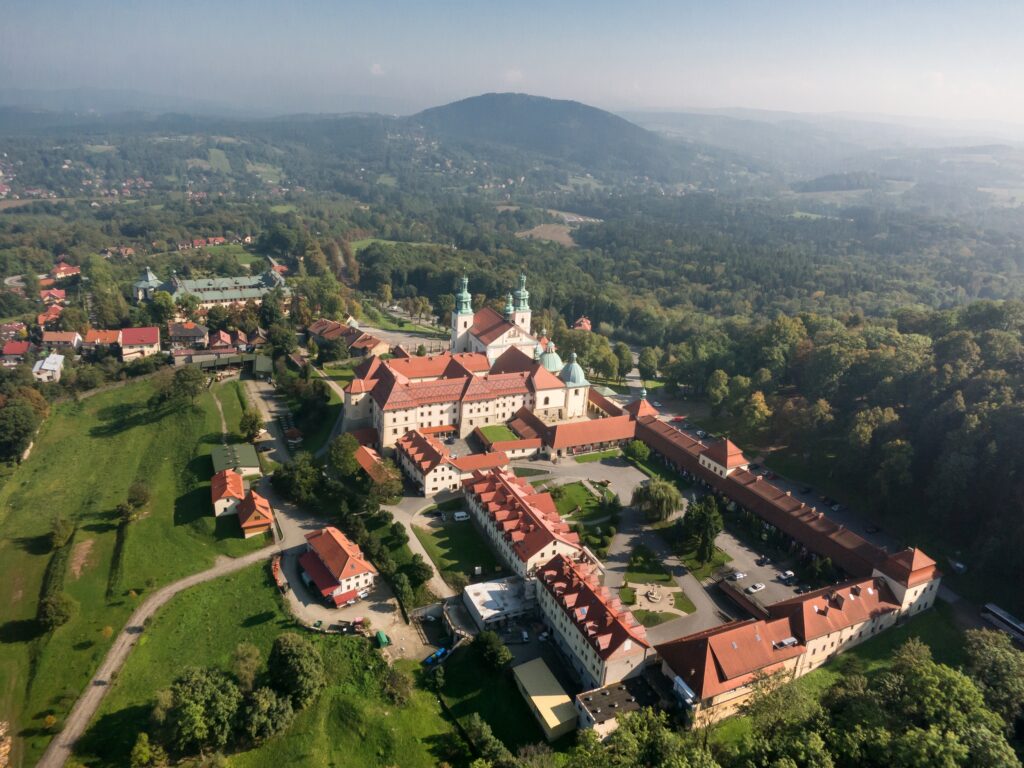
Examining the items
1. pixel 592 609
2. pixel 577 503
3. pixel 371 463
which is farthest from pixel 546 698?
pixel 371 463

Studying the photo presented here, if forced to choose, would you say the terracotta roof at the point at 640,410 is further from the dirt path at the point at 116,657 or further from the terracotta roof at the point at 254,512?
the dirt path at the point at 116,657

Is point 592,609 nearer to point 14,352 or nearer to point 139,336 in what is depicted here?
point 139,336

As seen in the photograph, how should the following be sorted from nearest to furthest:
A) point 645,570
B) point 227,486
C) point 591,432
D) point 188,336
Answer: point 645,570 → point 227,486 → point 591,432 → point 188,336

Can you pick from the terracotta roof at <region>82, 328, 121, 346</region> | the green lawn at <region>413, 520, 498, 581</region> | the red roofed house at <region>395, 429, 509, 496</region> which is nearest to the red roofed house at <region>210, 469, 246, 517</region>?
the red roofed house at <region>395, 429, 509, 496</region>

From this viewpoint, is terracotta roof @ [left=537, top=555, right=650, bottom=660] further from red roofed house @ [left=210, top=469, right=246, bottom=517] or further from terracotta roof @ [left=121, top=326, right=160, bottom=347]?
terracotta roof @ [left=121, top=326, right=160, bottom=347]

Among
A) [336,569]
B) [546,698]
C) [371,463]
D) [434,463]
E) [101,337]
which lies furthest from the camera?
[101,337]

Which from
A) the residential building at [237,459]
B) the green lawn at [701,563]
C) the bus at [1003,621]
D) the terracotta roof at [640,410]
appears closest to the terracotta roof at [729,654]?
the green lawn at [701,563]
